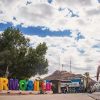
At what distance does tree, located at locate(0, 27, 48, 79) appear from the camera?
224 feet

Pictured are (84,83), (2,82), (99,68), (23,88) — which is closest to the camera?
(99,68)

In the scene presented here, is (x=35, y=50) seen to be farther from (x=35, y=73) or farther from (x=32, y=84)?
(x=32, y=84)

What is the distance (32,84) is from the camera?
202ft

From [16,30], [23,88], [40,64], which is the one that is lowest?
[23,88]

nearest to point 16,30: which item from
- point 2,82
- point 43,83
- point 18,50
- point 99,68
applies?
point 18,50

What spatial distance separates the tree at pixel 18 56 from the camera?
224 ft

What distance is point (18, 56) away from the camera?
70.0 m

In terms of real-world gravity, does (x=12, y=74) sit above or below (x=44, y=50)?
below

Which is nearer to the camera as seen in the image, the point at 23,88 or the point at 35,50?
the point at 23,88

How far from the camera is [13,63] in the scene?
6862 centimetres

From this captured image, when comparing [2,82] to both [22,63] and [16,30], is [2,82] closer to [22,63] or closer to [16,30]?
[22,63]

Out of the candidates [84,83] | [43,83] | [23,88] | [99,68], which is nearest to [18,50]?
[43,83]

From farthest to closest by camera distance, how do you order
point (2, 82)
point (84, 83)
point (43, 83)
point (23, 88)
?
point (84, 83), point (43, 83), point (23, 88), point (2, 82)

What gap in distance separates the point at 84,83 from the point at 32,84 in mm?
29601
